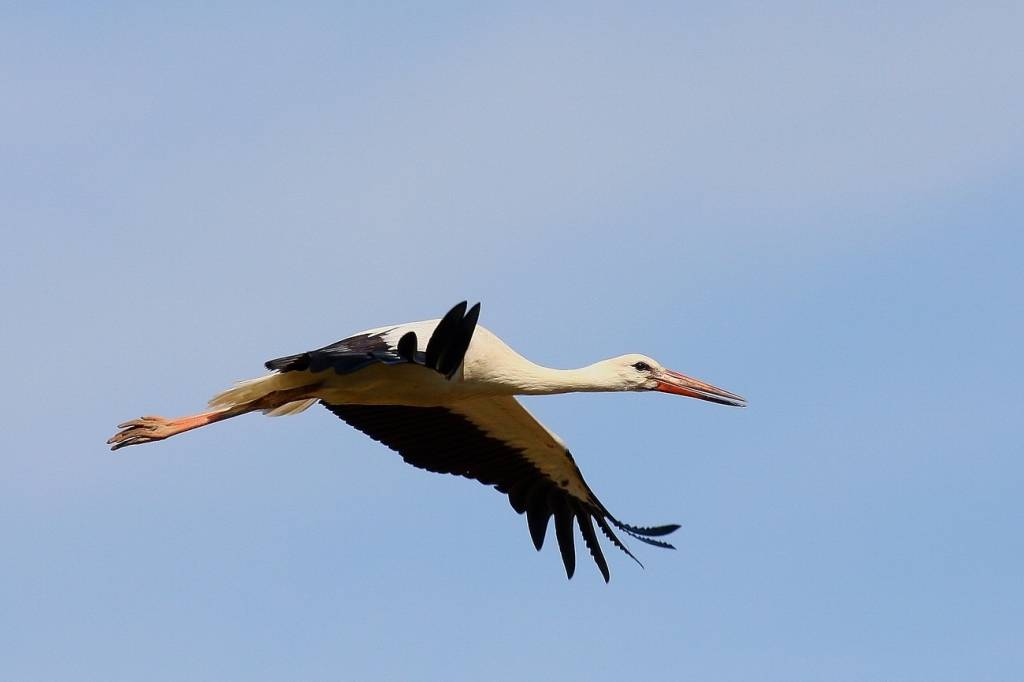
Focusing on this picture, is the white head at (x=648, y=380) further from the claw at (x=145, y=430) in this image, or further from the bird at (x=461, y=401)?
the claw at (x=145, y=430)

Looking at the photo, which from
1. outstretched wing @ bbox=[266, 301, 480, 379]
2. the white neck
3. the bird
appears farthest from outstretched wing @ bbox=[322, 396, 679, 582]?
outstretched wing @ bbox=[266, 301, 480, 379]

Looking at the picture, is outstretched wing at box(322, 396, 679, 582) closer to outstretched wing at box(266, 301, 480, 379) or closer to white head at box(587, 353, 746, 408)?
white head at box(587, 353, 746, 408)

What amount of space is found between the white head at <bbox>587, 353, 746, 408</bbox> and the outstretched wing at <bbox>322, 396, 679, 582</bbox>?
0.82 meters

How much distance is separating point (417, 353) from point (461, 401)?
204 centimetres

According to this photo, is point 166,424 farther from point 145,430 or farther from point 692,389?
point 692,389

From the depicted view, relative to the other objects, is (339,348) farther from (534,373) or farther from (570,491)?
(570,491)

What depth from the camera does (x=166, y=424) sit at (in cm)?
1265

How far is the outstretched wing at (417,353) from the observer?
10.4 metres

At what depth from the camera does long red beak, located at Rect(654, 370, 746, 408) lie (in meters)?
12.9

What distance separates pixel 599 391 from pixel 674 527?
1.29m

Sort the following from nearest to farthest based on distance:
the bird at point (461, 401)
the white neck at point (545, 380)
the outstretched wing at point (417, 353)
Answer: the outstretched wing at point (417, 353) < the bird at point (461, 401) < the white neck at point (545, 380)

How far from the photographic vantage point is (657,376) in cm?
1288

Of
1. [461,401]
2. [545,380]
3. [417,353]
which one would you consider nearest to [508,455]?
[461,401]

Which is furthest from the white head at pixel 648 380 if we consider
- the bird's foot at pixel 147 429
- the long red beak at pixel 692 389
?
the bird's foot at pixel 147 429
